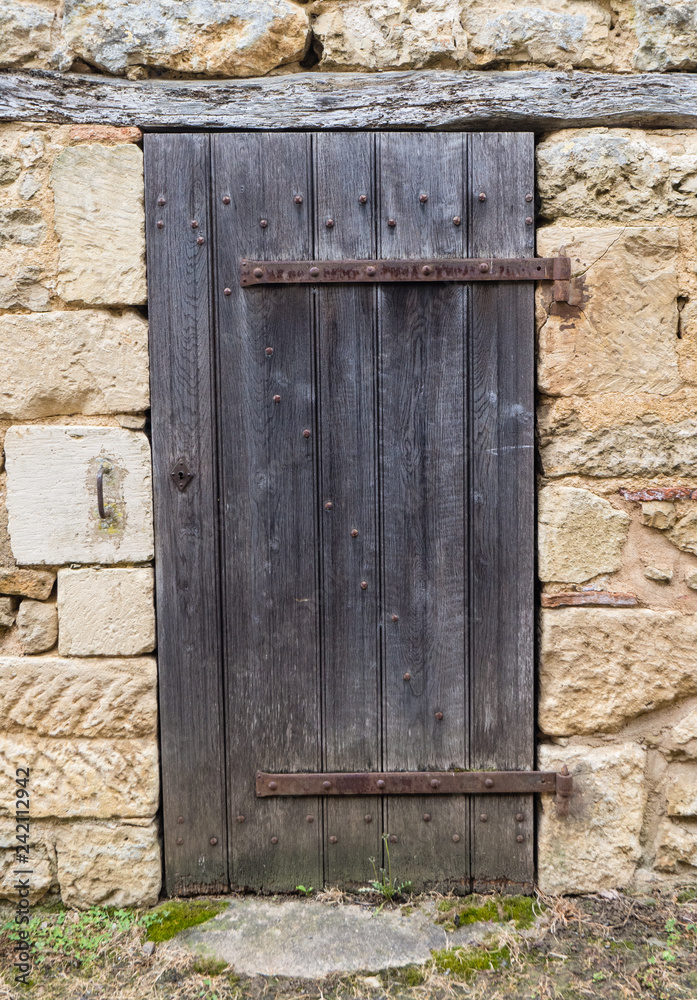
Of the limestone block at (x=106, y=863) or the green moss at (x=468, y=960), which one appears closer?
the green moss at (x=468, y=960)

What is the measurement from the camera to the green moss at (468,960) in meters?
1.65

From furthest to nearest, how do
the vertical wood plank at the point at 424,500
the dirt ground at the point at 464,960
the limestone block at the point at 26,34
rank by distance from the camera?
the vertical wood plank at the point at 424,500
the limestone block at the point at 26,34
the dirt ground at the point at 464,960

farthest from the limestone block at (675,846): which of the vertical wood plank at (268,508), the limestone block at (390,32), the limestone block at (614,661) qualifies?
the limestone block at (390,32)

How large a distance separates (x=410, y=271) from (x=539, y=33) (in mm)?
696

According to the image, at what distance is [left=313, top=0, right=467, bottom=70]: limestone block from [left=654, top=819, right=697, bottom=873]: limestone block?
2.19 m

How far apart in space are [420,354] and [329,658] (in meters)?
0.90

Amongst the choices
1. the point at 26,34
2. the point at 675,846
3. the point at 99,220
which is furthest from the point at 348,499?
the point at 26,34

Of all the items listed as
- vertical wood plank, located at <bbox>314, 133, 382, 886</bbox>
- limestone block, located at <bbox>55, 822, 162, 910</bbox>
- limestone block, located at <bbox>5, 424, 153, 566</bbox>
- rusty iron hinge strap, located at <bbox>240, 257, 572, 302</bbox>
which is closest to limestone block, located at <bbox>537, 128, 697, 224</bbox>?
rusty iron hinge strap, located at <bbox>240, 257, 572, 302</bbox>

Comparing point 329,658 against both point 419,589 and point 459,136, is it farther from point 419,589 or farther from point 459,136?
point 459,136

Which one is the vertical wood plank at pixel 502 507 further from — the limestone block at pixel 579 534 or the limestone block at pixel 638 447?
the limestone block at pixel 638 447

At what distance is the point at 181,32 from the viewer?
68.3 inches

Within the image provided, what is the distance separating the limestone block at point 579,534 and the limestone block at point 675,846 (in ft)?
2.48

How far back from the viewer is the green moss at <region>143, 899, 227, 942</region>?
177 cm

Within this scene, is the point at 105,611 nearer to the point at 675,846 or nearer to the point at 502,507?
the point at 502,507
